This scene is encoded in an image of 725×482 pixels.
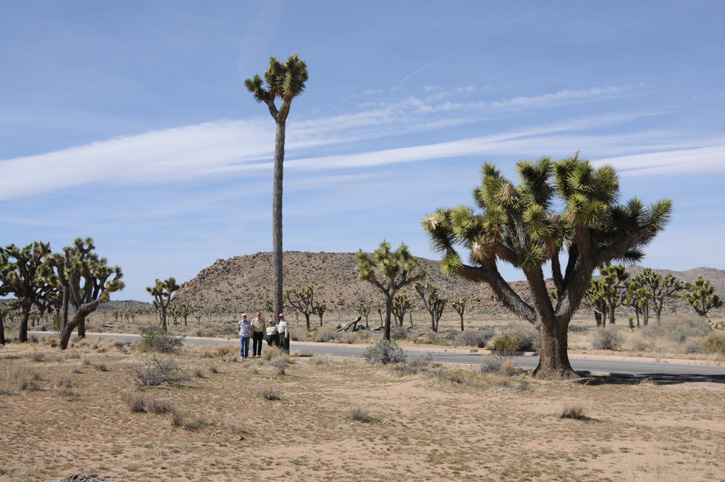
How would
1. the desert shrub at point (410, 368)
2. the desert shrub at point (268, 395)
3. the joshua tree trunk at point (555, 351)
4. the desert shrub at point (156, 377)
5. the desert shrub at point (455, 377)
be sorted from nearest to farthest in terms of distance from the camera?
Result: 1. the desert shrub at point (268, 395)
2. the desert shrub at point (156, 377)
3. the desert shrub at point (455, 377)
4. the joshua tree trunk at point (555, 351)
5. the desert shrub at point (410, 368)

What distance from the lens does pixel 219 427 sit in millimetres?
10477

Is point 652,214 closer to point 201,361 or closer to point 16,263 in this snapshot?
point 201,361

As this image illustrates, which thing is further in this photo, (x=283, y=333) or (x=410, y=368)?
(x=283, y=333)

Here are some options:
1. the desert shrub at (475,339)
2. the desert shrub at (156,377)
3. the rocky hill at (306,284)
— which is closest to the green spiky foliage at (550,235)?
the desert shrub at (156,377)

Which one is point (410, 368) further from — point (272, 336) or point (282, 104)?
point (282, 104)

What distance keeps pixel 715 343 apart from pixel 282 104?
69.7 feet

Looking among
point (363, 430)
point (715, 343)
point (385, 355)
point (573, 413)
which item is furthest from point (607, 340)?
point (363, 430)

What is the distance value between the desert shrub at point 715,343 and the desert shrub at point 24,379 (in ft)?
81.9

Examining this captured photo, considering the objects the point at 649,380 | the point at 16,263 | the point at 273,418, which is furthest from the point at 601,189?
the point at 16,263

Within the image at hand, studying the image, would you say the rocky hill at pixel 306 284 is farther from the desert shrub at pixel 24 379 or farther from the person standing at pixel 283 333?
the desert shrub at pixel 24 379

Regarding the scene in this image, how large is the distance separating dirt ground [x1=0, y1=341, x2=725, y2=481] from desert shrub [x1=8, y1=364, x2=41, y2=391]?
0.19ft

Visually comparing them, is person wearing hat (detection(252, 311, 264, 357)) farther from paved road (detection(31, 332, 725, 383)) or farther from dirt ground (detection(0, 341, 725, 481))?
paved road (detection(31, 332, 725, 383))

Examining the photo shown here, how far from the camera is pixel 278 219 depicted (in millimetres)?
25359

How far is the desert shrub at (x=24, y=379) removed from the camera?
1370 cm
